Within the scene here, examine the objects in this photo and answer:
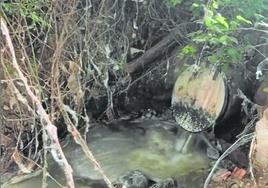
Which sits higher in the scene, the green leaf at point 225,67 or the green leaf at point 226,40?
the green leaf at point 226,40

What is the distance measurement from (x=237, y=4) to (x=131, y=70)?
1.42 m

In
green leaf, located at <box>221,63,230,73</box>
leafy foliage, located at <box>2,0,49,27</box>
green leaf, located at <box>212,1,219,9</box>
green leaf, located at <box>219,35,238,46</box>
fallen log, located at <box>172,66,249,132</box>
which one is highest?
green leaf, located at <box>212,1,219,9</box>

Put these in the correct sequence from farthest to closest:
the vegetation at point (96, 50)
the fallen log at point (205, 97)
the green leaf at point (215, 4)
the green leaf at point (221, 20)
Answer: the fallen log at point (205, 97) → the vegetation at point (96, 50) → the green leaf at point (215, 4) → the green leaf at point (221, 20)

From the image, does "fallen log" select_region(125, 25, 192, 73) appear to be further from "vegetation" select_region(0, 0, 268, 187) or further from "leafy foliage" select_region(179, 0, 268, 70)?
"leafy foliage" select_region(179, 0, 268, 70)

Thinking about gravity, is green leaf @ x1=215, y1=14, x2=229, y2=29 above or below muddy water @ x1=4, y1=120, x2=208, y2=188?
above

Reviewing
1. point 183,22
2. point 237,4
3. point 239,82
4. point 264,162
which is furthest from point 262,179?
point 183,22

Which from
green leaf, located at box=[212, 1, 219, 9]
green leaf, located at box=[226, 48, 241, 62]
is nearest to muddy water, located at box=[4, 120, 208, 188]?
green leaf, located at box=[226, 48, 241, 62]

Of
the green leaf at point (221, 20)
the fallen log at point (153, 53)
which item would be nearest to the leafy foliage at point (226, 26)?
the green leaf at point (221, 20)

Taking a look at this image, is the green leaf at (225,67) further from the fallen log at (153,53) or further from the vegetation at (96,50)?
the fallen log at (153,53)

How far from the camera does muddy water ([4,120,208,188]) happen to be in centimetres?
422

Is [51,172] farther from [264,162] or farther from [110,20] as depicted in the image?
[264,162]

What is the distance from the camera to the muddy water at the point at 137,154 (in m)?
4.22

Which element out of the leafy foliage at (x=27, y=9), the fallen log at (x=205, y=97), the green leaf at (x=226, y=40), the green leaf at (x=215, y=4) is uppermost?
the green leaf at (x=215, y=4)

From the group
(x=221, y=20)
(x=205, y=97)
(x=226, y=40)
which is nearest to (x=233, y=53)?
(x=226, y=40)
